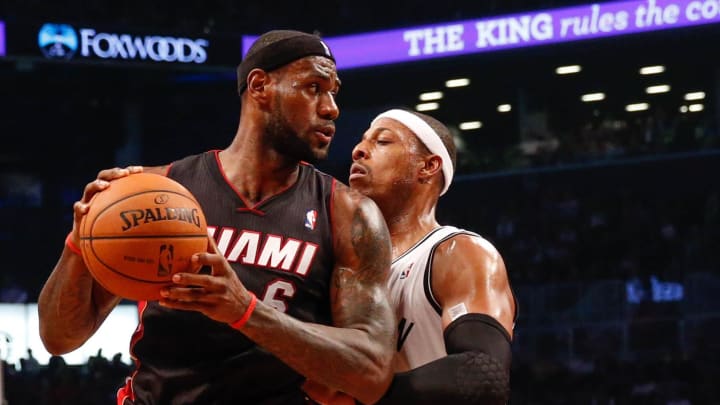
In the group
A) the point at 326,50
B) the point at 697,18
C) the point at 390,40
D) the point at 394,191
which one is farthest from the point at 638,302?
the point at 326,50

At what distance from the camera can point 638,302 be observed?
53.0ft

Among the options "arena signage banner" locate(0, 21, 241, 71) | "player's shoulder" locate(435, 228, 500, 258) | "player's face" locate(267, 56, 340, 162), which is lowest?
"player's shoulder" locate(435, 228, 500, 258)

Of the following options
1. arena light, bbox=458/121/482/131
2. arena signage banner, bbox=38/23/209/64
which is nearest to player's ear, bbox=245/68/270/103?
arena signage banner, bbox=38/23/209/64

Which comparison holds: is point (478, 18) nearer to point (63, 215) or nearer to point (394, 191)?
point (63, 215)

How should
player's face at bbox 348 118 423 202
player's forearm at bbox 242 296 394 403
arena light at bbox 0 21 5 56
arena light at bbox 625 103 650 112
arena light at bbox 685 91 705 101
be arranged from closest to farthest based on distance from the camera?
player's forearm at bbox 242 296 394 403 → player's face at bbox 348 118 423 202 → arena light at bbox 0 21 5 56 → arena light at bbox 685 91 705 101 → arena light at bbox 625 103 650 112

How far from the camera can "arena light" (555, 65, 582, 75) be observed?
76.6 ft

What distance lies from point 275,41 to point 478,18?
1795cm

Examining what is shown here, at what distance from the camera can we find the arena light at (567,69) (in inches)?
919

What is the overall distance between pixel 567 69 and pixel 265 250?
67.5ft

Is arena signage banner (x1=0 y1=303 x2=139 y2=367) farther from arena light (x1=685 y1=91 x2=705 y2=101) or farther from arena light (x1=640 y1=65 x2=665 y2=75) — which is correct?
arena light (x1=685 y1=91 x2=705 y2=101)

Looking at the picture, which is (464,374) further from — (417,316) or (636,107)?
(636,107)

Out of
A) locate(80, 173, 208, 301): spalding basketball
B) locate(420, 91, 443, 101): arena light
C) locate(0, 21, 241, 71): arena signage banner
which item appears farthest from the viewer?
locate(420, 91, 443, 101): arena light

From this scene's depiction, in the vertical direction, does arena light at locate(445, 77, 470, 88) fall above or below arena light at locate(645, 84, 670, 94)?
above

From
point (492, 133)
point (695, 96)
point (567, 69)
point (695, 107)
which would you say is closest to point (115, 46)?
point (492, 133)
